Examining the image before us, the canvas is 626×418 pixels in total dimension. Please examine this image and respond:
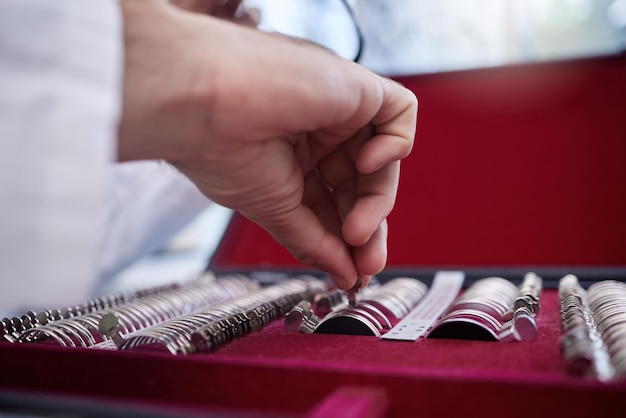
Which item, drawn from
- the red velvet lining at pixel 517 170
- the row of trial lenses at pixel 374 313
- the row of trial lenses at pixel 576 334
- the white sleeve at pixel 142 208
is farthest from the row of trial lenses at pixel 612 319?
the white sleeve at pixel 142 208

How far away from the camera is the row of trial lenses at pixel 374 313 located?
58 centimetres

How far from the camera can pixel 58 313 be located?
2.19 feet

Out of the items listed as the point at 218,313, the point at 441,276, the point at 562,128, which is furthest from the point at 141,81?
the point at 562,128

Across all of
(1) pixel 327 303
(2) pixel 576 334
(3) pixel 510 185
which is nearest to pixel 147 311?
(1) pixel 327 303

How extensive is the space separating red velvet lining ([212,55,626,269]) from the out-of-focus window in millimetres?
45

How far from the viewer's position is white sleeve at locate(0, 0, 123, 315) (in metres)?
0.35

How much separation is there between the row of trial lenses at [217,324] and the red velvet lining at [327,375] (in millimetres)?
19

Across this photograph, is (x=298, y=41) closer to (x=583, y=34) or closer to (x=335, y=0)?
(x=335, y=0)

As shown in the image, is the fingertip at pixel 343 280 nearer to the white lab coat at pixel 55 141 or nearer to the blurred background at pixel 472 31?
the white lab coat at pixel 55 141

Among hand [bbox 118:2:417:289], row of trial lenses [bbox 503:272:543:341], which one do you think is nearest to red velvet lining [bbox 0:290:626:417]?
row of trial lenses [bbox 503:272:543:341]

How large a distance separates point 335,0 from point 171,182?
0.41m

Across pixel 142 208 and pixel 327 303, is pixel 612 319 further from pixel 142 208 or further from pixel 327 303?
pixel 142 208

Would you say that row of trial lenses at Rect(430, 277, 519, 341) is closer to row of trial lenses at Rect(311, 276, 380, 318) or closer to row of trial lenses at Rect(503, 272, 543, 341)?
row of trial lenses at Rect(503, 272, 543, 341)

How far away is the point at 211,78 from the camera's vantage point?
40 cm
